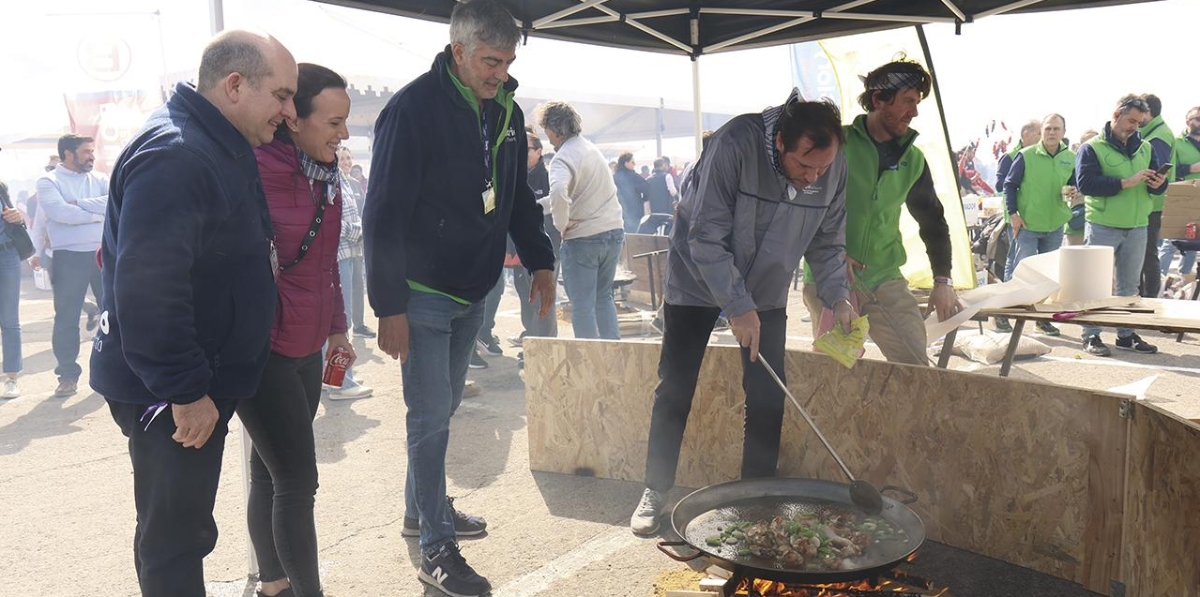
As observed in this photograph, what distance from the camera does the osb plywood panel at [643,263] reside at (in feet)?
32.6

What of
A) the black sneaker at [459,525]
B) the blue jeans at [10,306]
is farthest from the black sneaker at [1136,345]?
the blue jeans at [10,306]

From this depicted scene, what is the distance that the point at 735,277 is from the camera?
3268 millimetres

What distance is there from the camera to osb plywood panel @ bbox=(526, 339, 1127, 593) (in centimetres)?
301

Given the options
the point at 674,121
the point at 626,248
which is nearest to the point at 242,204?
the point at 626,248

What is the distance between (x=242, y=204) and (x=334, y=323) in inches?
32.8

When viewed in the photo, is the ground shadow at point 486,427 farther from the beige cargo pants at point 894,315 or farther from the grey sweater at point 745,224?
the beige cargo pants at point 894,315

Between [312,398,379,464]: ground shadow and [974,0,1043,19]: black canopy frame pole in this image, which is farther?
[312,398,379,464]: ground shadow

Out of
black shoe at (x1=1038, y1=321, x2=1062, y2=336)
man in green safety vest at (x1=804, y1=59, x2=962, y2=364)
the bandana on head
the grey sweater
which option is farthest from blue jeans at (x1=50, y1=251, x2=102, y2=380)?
black shoe at (x1=1038, y1=321, x2=1062, y2=336)

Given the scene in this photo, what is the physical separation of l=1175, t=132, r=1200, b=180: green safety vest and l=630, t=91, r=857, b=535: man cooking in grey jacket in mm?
5998

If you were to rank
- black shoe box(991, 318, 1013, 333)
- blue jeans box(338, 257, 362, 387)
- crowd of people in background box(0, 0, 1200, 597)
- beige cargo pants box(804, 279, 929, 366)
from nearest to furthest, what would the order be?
crowd of people in background box(0, 0, 1200, 597) → beige cargo pants box(804, 279, 929, 366) → blue jeans box(338, 257, 362, 387) → black shoe box(991, 318, 1013, 333)

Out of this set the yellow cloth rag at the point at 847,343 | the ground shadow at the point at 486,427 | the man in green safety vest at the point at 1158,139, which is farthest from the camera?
the man in green safety vest at the point at 1158,139

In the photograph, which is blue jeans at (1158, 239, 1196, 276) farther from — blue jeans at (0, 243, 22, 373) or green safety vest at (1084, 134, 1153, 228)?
blue jeans at (0, 243, 22, 373)

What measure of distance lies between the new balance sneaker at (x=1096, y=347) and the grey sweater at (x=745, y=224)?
481 centimetres

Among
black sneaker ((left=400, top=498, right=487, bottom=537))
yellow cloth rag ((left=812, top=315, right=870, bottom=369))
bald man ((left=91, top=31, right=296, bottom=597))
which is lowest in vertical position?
black sneaker ((left=400, top=498, right=487, bottom=537))
